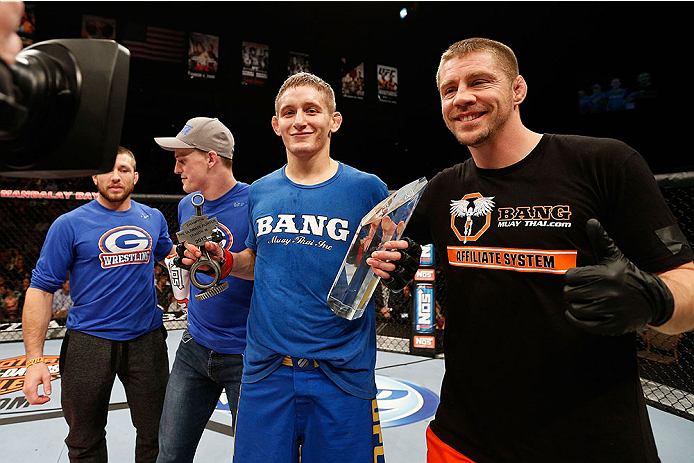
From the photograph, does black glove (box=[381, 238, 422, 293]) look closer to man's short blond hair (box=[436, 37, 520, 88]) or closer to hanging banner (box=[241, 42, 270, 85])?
man's short blond hair (box=[436, 37, 520, 88])

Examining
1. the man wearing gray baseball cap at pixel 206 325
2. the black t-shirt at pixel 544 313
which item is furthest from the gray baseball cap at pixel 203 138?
the black t-shirt at pixel 544 313

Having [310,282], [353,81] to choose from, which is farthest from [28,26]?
[310,282]

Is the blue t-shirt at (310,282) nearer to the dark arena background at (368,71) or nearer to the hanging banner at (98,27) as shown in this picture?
the dark arena background at (368,71)

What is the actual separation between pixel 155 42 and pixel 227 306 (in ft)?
34.7

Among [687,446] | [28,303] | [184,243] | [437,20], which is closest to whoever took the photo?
[184,243]

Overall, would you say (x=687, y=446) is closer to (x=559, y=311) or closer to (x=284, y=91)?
(x=559, y=311)

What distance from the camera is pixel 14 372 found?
3.77 m

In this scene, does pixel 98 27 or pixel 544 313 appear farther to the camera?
pixel 98 27

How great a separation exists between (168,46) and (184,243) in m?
10.7

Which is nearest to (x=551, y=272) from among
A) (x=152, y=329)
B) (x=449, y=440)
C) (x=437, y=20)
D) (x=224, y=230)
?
(x=449, y=440)

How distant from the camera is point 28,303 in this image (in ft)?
6.34

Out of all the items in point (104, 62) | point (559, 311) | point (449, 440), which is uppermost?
point (104, 62)

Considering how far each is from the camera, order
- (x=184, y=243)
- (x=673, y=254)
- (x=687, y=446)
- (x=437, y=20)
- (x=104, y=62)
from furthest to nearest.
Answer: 1. (x=437, y=20)
2. (x=687, y=446)
3. (x=184, y=243)
4. (x=673, y=254)
5. (x=104, y=62)

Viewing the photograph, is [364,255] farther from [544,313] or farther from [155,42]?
[155,42]
